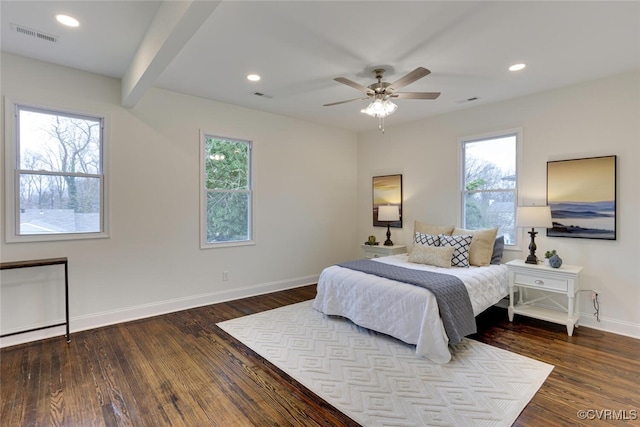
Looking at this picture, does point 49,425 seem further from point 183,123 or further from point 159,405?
point 183,123

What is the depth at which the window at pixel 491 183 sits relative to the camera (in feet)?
13.6

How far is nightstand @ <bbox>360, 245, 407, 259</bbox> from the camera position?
16.6 feet

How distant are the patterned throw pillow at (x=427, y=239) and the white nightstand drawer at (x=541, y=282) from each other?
0.97m

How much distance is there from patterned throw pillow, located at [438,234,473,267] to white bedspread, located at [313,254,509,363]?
0.15 m

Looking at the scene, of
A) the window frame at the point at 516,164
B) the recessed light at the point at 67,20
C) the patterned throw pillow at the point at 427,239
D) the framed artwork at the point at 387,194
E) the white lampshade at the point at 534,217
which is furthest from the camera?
the framed artwork at the point at 387,194

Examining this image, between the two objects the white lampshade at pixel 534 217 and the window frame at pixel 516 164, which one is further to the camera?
the window frame at pixel 516 164

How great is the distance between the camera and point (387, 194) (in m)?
5.56

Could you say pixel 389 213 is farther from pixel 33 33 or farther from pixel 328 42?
pixel 33 33

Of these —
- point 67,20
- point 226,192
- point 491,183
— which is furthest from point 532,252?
point 67,20

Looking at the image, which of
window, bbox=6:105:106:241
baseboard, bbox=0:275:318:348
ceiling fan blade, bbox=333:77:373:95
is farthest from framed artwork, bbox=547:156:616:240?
window, bbox=6:105:106:241

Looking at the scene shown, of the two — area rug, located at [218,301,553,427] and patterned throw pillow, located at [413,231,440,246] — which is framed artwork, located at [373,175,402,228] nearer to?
patterned throw pillow, located at [413,231,440,246]

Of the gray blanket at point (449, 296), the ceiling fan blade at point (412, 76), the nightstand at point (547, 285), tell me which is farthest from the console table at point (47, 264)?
the nightstand at point (547, 285)

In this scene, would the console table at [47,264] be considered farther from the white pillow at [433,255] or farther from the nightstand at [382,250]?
the nightstand at [382,250]

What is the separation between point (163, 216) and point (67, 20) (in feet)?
6.99
